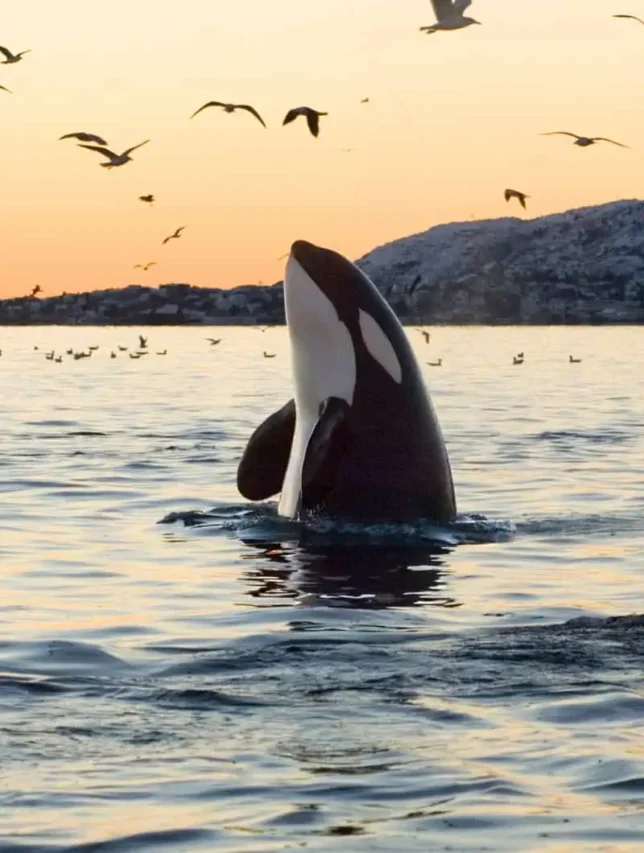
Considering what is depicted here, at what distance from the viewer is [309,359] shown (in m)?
16.1

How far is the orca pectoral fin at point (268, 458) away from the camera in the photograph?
647 inches

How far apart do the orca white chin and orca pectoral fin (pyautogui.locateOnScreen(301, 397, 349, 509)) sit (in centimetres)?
17

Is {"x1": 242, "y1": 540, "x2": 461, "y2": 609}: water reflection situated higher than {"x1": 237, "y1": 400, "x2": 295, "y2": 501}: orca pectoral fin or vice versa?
{"x1": 237, "y1": 400, "x2": 295, "y2": 501}: orca pectoral fin

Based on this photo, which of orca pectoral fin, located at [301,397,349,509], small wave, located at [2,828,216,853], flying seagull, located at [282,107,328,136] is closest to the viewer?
small wave, located at [2,828,216,853]

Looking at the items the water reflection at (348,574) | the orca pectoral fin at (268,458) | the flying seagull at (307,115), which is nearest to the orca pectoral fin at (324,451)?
the water reflection at (348,574)

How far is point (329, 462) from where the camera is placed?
1514cm

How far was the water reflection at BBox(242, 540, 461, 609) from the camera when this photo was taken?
1253 cm

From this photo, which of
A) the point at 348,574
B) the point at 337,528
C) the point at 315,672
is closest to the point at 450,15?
the point at 337,528

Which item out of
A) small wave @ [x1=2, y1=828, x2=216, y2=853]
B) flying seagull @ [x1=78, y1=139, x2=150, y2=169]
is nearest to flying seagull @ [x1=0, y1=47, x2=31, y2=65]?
flying seagull @ [x1=78, y1=139, x2=150, y2=169]

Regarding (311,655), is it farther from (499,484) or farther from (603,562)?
(499,484)

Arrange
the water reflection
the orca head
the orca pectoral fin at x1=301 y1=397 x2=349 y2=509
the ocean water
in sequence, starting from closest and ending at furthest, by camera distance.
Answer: the ocean water
the water reflection
the orca pectoral fin at x1=301 y1=397 x2=349 y2=509
the orca head

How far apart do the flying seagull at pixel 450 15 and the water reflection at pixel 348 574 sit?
6.08 m

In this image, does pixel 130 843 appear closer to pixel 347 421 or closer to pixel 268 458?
pixel 347 421

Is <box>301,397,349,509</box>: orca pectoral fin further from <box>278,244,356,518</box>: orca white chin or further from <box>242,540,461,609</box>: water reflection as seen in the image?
<box>242,540,461,609</box>: water reflection
